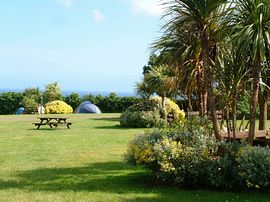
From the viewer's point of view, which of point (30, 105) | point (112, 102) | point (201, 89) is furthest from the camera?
point (112, 102)

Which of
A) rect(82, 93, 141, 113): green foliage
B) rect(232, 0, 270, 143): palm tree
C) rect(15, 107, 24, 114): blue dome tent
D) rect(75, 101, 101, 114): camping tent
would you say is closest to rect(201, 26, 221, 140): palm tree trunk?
rect(232, 0, 270, 143): palm tree

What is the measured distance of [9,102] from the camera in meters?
41.5

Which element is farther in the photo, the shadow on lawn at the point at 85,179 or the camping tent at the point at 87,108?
the camping tent at the point at 87,108

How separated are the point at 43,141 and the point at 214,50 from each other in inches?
314

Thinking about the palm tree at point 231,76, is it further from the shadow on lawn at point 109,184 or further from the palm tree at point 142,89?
the palm tree at point 142,89

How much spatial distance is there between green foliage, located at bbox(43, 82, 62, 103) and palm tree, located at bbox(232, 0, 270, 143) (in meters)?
37.8

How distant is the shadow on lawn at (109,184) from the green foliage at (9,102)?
3276 cm

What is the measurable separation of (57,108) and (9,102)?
493cm

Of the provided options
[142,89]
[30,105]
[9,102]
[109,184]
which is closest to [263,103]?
[109,184]

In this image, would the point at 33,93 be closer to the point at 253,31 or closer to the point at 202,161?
the point at 202,161

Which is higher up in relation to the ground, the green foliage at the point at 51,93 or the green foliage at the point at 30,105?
the green foliage at the point at 51,93

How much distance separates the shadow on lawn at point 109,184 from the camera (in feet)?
23.1

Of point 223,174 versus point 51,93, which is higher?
point 51,93

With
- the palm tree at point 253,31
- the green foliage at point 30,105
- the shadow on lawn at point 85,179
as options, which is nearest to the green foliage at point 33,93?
the green foliage at point 30,105
